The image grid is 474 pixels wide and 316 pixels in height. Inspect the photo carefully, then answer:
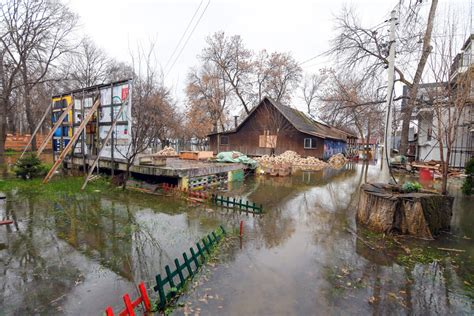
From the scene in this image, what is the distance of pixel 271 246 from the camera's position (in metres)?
5.18

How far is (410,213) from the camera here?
5703 mm

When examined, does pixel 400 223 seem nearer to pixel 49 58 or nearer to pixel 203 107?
pixel 49 58

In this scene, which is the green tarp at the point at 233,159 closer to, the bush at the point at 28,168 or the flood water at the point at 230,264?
the flood water at the point at 230,264

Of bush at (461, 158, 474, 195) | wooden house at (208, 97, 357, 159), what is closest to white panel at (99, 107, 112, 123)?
bush at (461, 158, 474, 195)

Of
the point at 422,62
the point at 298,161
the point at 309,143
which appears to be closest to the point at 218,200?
the point at 422,62

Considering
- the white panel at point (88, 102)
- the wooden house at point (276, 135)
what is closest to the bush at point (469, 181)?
the wooden house at point (276, 135)

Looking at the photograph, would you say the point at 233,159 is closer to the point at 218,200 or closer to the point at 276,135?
the point at 218,200

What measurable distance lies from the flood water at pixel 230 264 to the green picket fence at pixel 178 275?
195 mm

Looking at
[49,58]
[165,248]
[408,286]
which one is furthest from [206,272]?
[49,58]

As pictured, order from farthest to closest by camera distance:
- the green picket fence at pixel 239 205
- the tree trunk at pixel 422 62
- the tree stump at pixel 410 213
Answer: the tree trunk at pixel 422 62
the green picket fence at pixel 239 205
the tree stump at pixel 410 213

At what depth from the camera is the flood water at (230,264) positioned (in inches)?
128

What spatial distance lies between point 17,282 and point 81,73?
120ft

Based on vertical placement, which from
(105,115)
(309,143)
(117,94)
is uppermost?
(117,94)

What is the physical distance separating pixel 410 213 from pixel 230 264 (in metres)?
4.37
